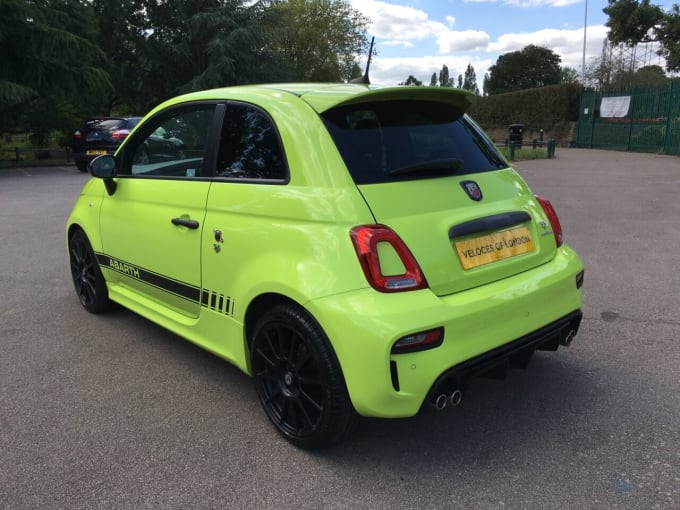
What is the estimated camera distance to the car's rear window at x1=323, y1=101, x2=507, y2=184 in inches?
103

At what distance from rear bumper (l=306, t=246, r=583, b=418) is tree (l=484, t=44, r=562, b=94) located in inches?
3245

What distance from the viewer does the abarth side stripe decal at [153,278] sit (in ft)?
10.7

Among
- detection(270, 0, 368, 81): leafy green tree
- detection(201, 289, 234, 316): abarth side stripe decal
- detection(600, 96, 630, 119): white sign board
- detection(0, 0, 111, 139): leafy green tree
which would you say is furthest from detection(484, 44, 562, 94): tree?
detection(201, 289, 234, 316): abarth side stripe decal

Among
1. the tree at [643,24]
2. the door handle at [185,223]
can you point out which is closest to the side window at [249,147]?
the door handle at [185,223]

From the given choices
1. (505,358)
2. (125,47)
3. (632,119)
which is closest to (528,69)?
(125,47)

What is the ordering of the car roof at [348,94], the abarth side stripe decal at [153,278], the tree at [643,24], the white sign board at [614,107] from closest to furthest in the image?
1. the car roof at [348,94]
2. the abarth side stripe decal at [153,278]
3. the white sign board at [614,107]
4. the tree at [643,24]

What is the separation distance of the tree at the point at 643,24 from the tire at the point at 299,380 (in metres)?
38.4

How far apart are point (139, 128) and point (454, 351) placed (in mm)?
2761

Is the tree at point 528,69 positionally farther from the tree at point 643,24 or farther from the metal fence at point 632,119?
the metal fence at point 632,119

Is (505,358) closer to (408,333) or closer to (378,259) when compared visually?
(408,333)

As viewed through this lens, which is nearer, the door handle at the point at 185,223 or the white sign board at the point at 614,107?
the door handle at the point at 185,223

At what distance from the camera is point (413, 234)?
246cm

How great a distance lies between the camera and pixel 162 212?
3.43m

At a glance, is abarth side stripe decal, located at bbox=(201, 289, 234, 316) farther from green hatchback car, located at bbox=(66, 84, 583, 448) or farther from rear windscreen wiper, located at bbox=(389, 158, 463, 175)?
rear windscreen wiper, located at bbox=(389, 158, 463, 175)
